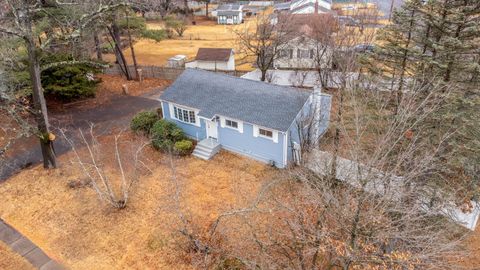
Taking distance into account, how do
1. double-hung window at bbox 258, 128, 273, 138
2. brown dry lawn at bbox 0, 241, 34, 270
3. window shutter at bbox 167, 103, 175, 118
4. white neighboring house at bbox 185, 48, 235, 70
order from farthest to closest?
1. white neighboring house at bbox 185, 48, 235, 70
2. window shutter at bbox 167, 103, 175, 118
3. double-hung window at bbox 258, 128, 273, 138
4. brown dry lawn at bbox 0, 241, 34, 270

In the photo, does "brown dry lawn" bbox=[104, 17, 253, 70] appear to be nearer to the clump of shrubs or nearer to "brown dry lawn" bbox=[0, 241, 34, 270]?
the clump of shrubs

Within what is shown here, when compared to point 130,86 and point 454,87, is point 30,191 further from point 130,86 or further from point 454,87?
point 454,87

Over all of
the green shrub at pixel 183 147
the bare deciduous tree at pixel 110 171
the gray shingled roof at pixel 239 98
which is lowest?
the bare deciduous tree at pixel 110 171

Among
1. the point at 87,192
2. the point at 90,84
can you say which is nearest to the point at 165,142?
the point at 87,192

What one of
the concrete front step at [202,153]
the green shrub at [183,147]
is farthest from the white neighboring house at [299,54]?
the green shrub at [183,147]

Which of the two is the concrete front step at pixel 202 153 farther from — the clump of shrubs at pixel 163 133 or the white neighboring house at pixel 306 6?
the white neighboring house at pixel 306 6

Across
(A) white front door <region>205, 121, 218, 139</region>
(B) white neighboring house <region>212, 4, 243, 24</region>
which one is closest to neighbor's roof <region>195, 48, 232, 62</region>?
(A) white front door <region>205, 121, 218, 139</region>
